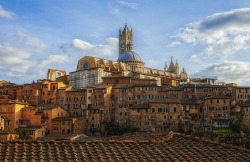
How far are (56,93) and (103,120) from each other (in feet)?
57.2

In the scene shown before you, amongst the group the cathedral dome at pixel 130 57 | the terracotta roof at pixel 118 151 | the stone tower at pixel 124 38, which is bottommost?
the terracotta roof at pixel 118 151

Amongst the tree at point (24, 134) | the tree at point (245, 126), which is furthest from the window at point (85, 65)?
the tree at point (245, 126)

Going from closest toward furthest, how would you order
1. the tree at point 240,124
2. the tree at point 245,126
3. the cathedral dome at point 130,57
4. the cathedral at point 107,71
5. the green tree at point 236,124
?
the tree at point 245,126 < the tree at point 240,124 < the green tree at point 236,124 < the cathedral at point 107,71 < the cathedral dome at point 130,57

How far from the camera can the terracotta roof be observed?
25.1 ft

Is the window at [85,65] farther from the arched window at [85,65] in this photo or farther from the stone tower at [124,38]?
the stone tower at [124,38]

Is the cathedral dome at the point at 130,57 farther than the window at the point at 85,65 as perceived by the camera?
Yes

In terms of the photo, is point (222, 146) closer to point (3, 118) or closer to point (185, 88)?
point (3, 118)

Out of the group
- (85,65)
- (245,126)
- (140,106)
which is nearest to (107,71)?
(85,65)

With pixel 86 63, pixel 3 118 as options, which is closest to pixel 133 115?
pixel 3 118

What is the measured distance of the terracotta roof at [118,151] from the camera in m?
7.66

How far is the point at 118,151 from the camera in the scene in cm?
842

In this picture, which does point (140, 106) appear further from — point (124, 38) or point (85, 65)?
point (124, 38)

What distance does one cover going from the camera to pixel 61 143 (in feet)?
27.6

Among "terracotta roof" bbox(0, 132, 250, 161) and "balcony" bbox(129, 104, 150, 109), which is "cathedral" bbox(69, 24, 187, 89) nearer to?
"balcony" bbox(129, 104, 150, 109)
